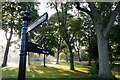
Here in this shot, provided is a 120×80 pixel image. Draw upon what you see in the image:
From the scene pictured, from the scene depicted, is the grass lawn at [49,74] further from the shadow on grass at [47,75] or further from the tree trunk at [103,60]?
the tree trunk at [103,60]

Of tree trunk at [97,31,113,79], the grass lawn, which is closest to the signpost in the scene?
tree trunk at [97,31,113,79]

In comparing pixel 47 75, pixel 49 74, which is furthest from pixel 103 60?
pixel 49 74

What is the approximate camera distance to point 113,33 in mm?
18000

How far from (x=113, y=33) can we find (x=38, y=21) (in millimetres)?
16106

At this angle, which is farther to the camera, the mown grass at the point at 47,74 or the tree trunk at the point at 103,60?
the mown grass at the point at 47,74

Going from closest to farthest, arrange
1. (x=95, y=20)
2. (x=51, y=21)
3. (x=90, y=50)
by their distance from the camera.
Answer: (x=95, y=20) < (x=51, y=21) < (x=90, y=50)

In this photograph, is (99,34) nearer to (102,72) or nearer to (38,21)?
(102,72)

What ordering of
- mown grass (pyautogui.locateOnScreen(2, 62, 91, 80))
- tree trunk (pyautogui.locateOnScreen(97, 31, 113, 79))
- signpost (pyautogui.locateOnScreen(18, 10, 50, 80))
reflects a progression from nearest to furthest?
signpost (pyautogui.locateOnScreen(18, 10, 50, 80)), tree trunk (pyautogui.locateOnScreen(97, 31, 113, 79)), mown grass (pyautogui.locateOnScreen(2, 62, 91, 80))

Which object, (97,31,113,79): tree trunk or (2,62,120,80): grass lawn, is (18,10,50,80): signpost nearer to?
(97,31,113,79): tree trunk

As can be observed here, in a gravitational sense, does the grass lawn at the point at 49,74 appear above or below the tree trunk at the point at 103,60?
below

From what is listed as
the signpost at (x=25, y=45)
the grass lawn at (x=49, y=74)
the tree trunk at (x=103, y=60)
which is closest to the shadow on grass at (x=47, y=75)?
the grass lawn at (x=49, y=74)

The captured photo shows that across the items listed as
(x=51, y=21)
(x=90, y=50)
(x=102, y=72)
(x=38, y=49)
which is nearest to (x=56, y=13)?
(x=51, y=21)

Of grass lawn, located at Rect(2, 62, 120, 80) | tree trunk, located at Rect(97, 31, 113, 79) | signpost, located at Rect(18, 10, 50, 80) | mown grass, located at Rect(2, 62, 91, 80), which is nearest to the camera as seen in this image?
signpost, located at Rect(18, 10, 50, 80)

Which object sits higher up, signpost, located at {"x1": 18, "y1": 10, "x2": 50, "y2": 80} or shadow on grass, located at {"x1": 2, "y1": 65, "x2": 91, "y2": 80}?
signpost, located at {"x1": 18, "y1": 10, "x2": 50, "y2": 80}
